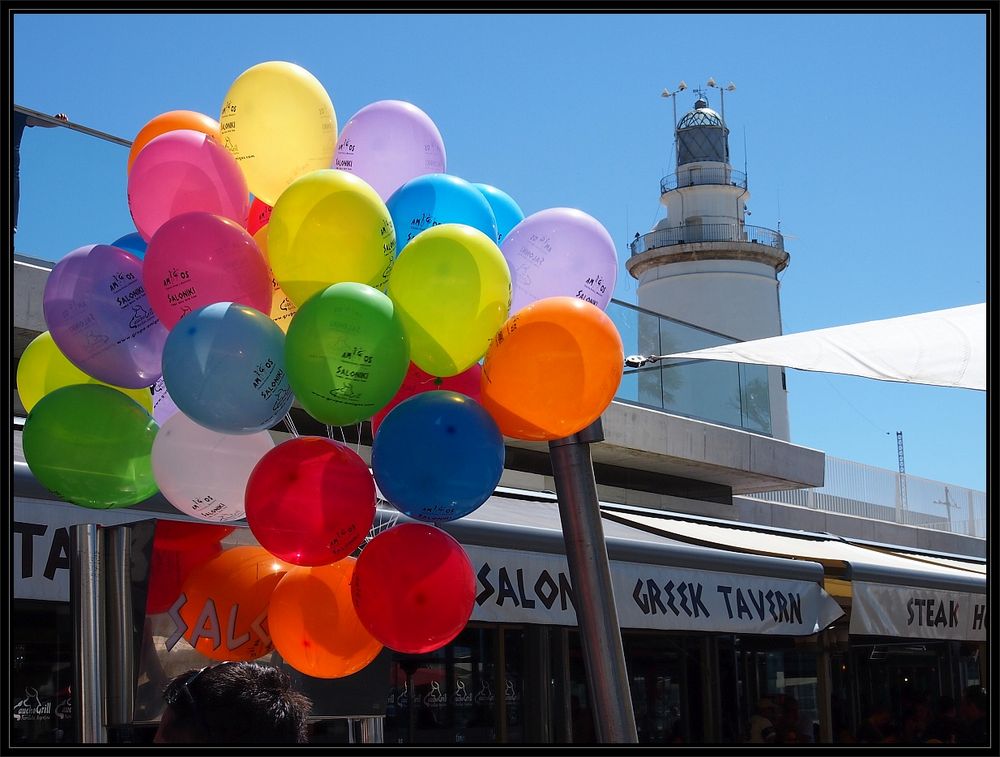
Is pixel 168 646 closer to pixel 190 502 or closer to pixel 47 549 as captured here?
pixel 190 502

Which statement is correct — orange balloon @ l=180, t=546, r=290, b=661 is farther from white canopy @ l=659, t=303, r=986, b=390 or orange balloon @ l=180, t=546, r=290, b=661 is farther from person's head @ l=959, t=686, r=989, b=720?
person's head @ l=959, t=686, r=989, b=720

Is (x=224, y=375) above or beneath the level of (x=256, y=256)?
beneath

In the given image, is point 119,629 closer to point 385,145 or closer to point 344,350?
point 344,350

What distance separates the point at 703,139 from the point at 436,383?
32918 mm

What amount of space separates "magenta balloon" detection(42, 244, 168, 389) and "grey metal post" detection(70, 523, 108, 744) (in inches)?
20.5

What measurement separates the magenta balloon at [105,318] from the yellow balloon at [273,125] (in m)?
0.57

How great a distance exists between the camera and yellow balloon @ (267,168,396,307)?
11.4ft

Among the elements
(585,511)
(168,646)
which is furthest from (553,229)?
(168,646)

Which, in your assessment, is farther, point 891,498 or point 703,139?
point 703,139

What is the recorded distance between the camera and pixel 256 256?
3574 mm

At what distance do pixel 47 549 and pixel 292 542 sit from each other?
149 cm

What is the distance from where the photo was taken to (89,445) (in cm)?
359

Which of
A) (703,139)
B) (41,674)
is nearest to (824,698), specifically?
(41,674)

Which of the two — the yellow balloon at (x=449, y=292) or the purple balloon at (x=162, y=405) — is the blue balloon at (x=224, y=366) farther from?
the purple balloon at (x=162, y=405)
